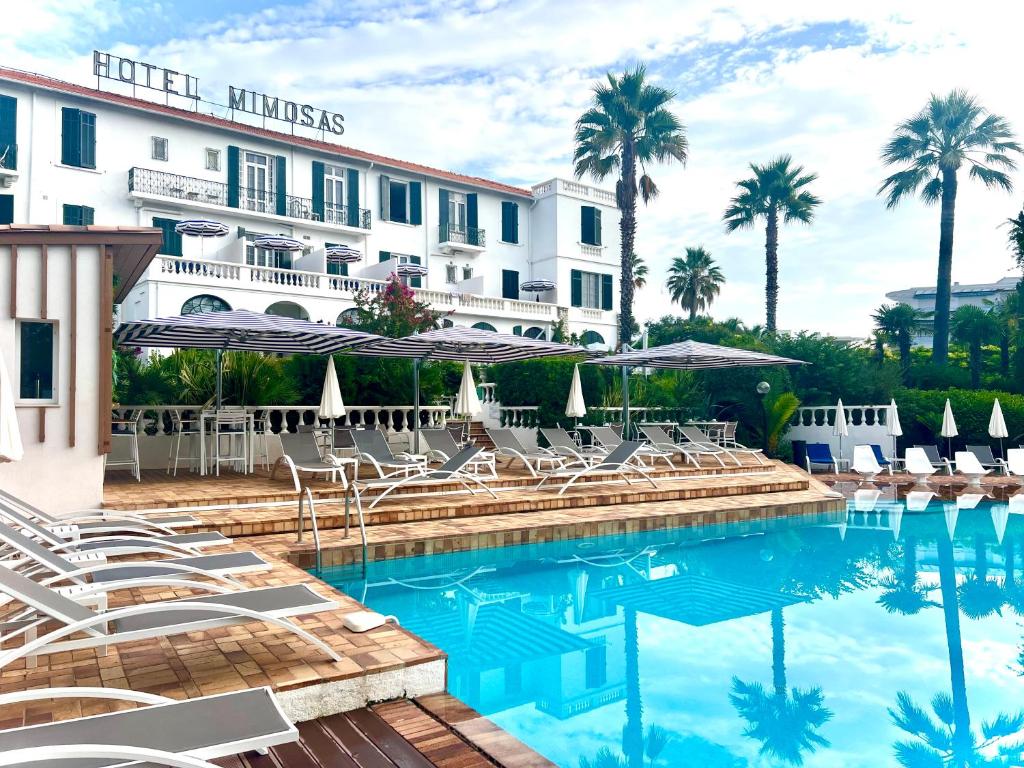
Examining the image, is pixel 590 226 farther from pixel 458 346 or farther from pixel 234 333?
pixel 234 333

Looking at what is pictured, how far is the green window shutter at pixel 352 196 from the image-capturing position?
2827 centimetres

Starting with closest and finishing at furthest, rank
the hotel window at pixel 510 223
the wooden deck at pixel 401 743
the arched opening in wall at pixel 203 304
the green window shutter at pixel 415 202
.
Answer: the wooden deck at pixel 401 743 → the arched opening in wall at pixel 203 304 → the green window shutter at pixel 415 202 → the hotel window at pixel 510 223

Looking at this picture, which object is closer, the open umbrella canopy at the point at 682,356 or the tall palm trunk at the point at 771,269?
the open umbrella canopy at the point at 682,356

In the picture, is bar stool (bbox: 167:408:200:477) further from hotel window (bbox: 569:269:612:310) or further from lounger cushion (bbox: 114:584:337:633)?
hotel window (bbox: 569:269:612:310)

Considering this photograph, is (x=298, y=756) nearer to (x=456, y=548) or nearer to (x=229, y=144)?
(x=456, y=548)

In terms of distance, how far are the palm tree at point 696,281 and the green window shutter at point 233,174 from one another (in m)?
23.2

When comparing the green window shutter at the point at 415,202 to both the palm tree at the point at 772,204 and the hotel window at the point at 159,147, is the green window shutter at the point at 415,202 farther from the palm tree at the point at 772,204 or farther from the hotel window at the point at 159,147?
the palm tree at the point at 772,204

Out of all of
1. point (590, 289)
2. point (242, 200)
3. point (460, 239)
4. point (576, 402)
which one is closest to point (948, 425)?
point (576, 402)

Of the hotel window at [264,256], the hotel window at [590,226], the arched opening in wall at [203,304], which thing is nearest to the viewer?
the arched opening in wall at [203,304]

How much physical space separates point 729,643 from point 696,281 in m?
36.0

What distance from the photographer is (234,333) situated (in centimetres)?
1080

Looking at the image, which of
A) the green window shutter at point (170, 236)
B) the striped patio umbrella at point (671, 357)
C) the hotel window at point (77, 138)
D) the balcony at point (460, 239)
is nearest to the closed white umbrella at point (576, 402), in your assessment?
the striped patio umbrella at point (671, 357)

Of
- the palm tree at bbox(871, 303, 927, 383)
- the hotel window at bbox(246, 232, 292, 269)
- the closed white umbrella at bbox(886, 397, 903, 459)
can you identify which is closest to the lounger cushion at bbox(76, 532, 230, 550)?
the closed white umbrella at bbox(886, 397, 903, 459)

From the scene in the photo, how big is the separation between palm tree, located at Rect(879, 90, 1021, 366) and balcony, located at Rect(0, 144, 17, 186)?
1113 inches
